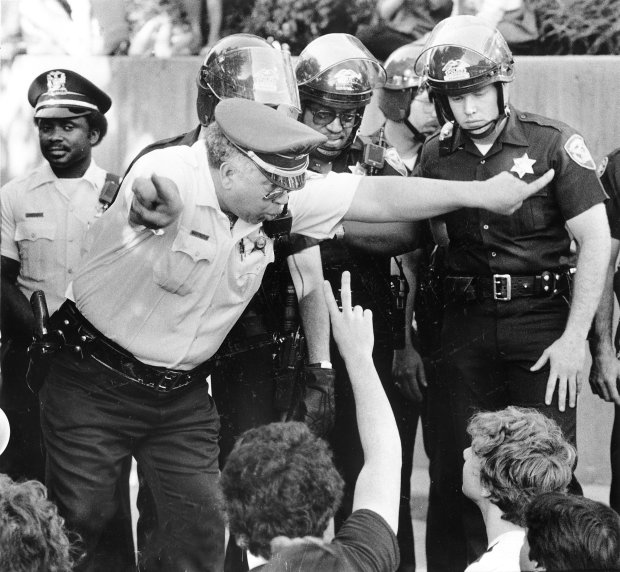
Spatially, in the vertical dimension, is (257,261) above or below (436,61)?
below

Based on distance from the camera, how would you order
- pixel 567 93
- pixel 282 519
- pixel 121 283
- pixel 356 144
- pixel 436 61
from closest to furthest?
pixel 282 519
pixel 121 283
pixel 436 61
pixel 356 144
pixel 567 93

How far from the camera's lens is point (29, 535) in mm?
2271

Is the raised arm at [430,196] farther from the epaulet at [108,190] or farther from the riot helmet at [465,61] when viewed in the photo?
the epaulet at [108,190]

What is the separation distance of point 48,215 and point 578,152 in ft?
5.78

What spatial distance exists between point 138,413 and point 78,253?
3.02 feet

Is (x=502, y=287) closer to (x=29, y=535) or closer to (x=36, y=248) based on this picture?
(x=36, y=248)

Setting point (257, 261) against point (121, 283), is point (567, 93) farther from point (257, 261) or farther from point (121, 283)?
point (121, 283)

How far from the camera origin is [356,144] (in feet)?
12.8

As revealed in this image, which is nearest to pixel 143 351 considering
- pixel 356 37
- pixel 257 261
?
pixel 257 261

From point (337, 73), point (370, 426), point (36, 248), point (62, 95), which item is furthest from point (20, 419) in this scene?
point (370, 426)

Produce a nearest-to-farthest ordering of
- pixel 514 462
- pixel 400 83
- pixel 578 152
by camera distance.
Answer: pixel 514 462 → pixel 578 152 → pixel 400 83

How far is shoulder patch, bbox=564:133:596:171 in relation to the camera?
11.5 ft

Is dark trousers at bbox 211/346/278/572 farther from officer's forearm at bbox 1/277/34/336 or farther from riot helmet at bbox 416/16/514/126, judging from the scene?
riot helmet at bbox 416/16/514/126

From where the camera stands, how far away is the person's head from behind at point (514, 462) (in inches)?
113
